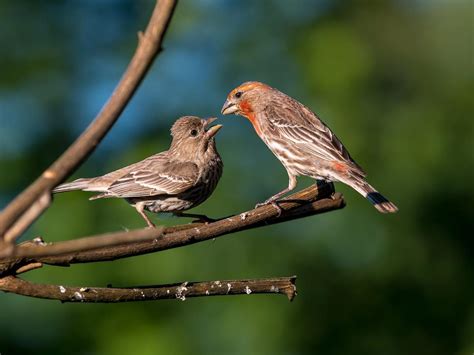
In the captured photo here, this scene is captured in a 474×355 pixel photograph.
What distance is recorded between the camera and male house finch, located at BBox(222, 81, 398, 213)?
6855mm

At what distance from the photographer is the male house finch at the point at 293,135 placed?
22.5 ft

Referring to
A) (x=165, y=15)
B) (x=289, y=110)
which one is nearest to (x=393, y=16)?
(x=289, y=110)

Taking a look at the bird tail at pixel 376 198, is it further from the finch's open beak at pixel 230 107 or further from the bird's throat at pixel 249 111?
the finch's open beak at pixel 230 107

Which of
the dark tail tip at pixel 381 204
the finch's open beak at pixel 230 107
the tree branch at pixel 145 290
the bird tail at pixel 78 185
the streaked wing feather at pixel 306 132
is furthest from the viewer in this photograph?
the finch's open beak at pixel 230 107

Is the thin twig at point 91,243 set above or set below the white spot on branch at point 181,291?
above

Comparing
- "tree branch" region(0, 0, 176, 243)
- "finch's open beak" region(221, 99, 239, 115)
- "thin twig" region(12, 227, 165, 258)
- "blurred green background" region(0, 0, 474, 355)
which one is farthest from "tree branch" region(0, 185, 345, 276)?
"blurred green background" region(0, 0, 474, 355)

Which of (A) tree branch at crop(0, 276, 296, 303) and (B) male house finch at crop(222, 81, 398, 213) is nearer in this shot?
(A) tree branch at crop(0, 276, 296, 303)

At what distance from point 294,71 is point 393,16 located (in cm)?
931

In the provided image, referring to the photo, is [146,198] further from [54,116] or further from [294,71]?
[54,116]

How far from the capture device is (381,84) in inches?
648

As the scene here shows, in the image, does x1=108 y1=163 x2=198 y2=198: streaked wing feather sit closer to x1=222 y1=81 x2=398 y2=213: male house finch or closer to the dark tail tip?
x1=222 y1=81 x2=398 y2=213: male house finch

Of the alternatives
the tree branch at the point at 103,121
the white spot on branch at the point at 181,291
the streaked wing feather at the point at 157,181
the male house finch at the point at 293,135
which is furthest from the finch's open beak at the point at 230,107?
the tree branch at the point at 103,121

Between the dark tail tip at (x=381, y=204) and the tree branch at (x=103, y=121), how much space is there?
3.69 meters

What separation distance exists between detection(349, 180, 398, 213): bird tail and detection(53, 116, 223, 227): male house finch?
121cm
